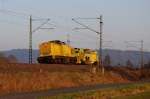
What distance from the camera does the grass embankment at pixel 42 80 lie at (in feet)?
129

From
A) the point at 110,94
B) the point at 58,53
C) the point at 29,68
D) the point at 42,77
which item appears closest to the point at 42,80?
the point at 42,77

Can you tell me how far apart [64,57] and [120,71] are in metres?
12.0

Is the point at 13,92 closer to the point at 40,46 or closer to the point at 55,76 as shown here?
the point at 55,76

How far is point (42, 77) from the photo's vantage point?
149ft

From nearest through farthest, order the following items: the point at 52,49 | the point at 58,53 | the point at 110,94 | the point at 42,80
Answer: the point at 110,94 < the point at 42,80 < the point at 52,49 < the point at 58,53

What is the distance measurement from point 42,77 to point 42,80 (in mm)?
506

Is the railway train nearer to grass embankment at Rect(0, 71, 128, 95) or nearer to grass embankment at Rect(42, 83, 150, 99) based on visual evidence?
grass embankment at Rect(0, 71, 128, 95)

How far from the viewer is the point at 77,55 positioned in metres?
72.4

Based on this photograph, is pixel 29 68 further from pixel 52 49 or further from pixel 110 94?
pixel 52 49

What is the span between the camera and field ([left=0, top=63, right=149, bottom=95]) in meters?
39.6

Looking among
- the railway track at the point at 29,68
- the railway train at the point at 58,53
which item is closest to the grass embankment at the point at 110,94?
the railway track at the point at 29,68

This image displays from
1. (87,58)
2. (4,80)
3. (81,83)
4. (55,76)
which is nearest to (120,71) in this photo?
(87,58)

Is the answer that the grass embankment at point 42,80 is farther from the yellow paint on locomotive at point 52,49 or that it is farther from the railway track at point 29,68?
the yellow paint on locomotive at point 52,49

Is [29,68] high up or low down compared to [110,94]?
up
